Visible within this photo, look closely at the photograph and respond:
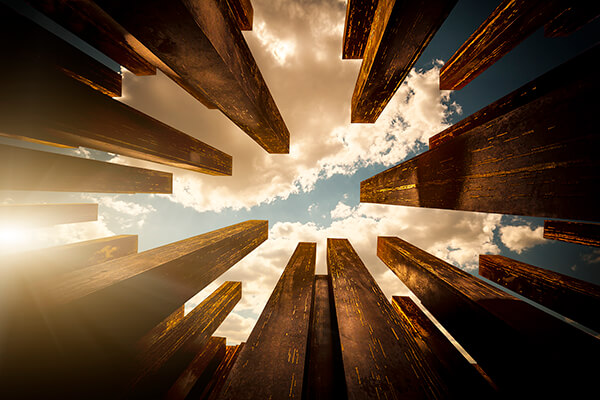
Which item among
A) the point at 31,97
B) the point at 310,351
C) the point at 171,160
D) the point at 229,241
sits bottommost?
the point at 310,351

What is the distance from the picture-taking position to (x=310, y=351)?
126cm

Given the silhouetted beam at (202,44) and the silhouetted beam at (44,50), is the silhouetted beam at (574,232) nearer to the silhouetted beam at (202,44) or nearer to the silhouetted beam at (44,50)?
the silhouetted beam at (202,44)

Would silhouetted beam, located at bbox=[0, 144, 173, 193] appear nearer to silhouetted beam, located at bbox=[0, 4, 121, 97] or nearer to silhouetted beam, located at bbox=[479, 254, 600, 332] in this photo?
silhouetted beam, located at bbox=[0, 4, 121, 97]

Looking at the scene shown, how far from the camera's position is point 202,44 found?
33.7 inches

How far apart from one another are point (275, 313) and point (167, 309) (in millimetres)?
705

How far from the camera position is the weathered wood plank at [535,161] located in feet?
1.69

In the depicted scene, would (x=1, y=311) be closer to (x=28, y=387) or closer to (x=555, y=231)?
(x=28, y=387)

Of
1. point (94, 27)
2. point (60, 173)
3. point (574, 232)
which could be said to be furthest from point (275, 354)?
point (574, 232)

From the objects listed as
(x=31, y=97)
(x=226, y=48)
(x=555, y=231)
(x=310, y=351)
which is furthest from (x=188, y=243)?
(x=555, y=231)

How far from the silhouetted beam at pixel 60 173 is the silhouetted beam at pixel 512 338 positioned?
10.6ft

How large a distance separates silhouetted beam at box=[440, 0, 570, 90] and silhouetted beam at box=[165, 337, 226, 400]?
13.8 feet

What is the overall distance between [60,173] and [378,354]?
2.86 metres

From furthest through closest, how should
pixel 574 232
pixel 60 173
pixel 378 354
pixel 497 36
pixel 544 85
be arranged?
pixel 574 232 < pixel 60 173 < pixel 497 36 < pixel 378 354 < pixel 544 85

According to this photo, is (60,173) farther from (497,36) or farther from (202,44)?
(497,36)
